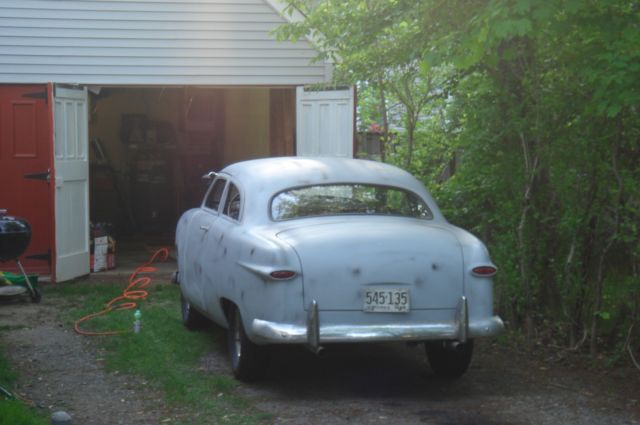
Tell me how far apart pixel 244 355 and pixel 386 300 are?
118cm

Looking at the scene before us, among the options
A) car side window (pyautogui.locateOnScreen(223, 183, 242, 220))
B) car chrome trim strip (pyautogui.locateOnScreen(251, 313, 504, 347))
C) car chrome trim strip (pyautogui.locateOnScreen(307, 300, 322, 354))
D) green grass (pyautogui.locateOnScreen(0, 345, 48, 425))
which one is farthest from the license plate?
green grass (pyautogui.locateOnScreen(0, 345, 48, 425))

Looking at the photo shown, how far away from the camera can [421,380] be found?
7312mm

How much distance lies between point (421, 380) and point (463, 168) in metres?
2.33

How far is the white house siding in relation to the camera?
12383mm

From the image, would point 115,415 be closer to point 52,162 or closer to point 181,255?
point 181,255

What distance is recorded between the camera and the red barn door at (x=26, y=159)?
12.3 metres

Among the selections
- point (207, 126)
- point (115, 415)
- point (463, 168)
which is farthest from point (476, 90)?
point (207, 126)

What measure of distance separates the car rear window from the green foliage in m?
0.99

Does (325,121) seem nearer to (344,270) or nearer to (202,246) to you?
(202,246)

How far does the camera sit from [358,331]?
637 cm

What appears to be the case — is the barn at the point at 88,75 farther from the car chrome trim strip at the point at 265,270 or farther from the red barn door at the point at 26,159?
the car chrome trim strip at the point at 265,270

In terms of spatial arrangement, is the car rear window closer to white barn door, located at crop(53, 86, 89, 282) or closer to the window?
the window

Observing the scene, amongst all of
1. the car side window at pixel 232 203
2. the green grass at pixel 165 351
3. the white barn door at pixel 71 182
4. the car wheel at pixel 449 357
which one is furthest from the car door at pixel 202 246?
the white barn door at pixel 71 182

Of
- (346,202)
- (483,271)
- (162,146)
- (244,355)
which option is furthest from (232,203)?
(162,146)
